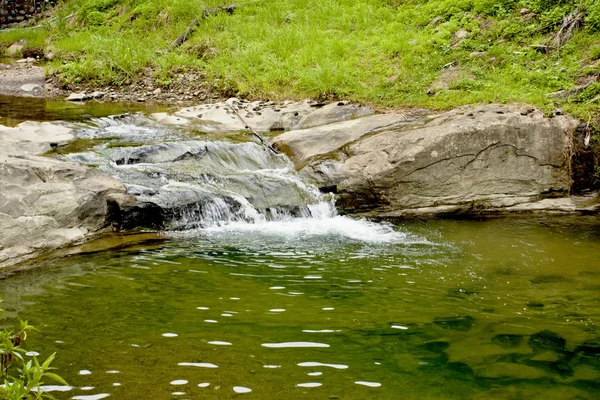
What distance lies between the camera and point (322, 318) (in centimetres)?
420

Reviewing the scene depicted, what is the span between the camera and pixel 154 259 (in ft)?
19.0

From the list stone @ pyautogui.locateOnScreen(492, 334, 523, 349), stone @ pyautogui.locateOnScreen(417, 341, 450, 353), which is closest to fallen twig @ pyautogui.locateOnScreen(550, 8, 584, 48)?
stone @ pyautogui.locateOnScreen(492, 334, 523, 349)

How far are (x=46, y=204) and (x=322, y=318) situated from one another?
375 centimetres

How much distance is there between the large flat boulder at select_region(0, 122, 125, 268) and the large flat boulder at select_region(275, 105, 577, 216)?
3.20 metres

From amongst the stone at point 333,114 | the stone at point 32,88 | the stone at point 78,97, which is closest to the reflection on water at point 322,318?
the stone at point 333,114

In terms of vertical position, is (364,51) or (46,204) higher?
(364,51)

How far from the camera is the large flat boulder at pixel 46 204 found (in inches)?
227

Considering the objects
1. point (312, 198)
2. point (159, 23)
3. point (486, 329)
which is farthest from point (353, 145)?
point (159, 23)

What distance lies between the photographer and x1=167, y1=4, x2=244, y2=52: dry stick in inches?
628

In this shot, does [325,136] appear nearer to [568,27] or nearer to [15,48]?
[568,27]

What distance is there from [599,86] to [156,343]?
27.4ft

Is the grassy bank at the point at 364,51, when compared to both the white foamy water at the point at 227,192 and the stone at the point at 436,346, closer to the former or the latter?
the white foamy water at the point at 227,192

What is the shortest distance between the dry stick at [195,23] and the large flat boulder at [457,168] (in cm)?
906

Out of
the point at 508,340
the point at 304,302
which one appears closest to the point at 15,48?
the point at 304,302
